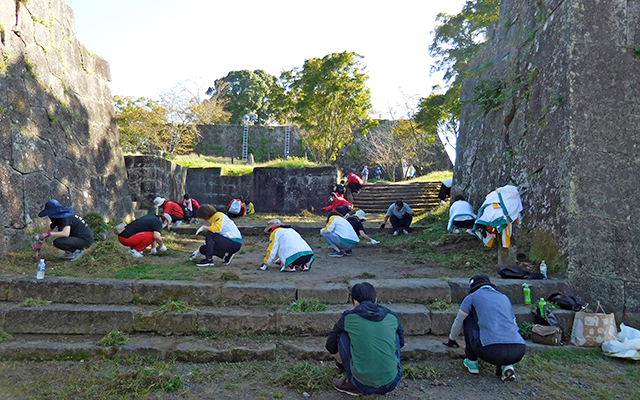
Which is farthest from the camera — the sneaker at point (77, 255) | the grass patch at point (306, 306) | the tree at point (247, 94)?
the tree at point (247, 94)

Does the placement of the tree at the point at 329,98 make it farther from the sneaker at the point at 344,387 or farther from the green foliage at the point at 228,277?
the sneaker at the point at 344,387

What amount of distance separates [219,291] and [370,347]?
2323mm

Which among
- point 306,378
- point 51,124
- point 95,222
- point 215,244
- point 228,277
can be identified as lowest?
point 306,378

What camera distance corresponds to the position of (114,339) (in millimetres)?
4121

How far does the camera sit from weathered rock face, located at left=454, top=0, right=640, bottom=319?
5.36 meters

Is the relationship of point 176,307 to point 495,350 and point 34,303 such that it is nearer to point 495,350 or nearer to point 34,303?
point 34,303

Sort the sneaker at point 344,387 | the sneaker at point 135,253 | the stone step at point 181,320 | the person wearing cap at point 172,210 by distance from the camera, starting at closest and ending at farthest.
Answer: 1. the sneaker at point 344,387
2. the stone step at point 181,320
3. the sneaker at point 135,253
4. the person wearing cap at point 172,210

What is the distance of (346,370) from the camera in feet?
11.2

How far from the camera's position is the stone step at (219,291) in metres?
4.77

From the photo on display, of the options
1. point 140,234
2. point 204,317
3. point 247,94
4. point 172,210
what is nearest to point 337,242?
point 140,234

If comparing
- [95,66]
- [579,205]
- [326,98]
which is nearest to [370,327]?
[579,205]

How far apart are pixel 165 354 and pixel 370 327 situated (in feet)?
7.00

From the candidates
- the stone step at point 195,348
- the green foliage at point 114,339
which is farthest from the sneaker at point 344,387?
the green foliage at point 114,339

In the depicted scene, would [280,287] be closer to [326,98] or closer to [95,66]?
[95,66]
